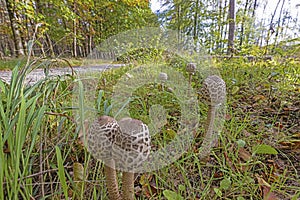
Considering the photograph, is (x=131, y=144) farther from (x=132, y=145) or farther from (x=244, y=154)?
(x=244, y=154)

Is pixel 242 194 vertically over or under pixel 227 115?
under


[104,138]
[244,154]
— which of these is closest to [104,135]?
[104,138]

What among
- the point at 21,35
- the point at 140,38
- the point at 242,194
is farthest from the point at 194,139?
the point at 21,35

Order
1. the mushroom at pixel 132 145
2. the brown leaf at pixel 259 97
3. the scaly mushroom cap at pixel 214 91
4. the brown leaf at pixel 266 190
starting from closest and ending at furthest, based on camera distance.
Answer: the mushroom at pixel 132 145
the brown leaf at pixel 266 190
the scaly mushroom cap at pixel 214 91
the brown leaf at pixel 259 97

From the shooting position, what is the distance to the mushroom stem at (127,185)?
76 cm

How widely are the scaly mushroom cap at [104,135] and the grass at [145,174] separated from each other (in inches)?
4.3

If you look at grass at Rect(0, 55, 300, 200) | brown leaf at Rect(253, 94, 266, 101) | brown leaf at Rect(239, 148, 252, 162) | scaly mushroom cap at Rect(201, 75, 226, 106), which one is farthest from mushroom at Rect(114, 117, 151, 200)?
brown leaf at Rect(253, 94, 266, 101)

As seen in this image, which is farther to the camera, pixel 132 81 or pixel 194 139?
pixel 132 81

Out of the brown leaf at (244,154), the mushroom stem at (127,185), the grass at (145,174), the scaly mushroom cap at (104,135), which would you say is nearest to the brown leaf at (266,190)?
the grass at (145,174)

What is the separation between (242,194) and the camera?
3.06 ft

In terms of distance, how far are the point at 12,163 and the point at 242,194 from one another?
905 mm

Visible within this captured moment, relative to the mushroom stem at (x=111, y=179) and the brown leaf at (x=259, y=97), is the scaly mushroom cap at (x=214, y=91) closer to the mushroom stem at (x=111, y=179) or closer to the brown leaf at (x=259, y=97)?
the mushroom stem at (x=111, y=179)

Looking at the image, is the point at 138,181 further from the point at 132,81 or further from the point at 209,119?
the point at 132,81

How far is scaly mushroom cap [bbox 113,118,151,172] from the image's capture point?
0.68 metres
